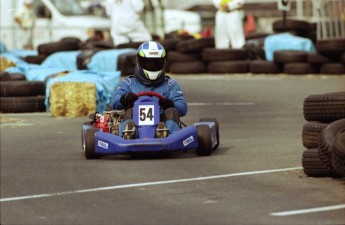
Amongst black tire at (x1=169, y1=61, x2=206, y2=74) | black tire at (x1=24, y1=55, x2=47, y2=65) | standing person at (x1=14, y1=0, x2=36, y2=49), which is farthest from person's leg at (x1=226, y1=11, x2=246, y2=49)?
standing person at (x1=14, y1=0, x2=36, y2=49)

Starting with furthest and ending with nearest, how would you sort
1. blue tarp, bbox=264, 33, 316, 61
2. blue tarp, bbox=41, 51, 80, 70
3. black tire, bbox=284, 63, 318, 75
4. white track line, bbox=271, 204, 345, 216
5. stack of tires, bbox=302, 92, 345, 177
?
blue tarp, bbox=264, 33, 316, 61, blue tarp, bbox=41, 51, 80, 70, black tire, bbox=284, 63, 318, 75, stack of tires, bbox=302, 92, 345, 177, white track line, bbox=271, 204, 345, 216

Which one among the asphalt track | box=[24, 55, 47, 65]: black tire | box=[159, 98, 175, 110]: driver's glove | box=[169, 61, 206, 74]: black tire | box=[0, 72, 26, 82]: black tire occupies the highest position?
box=[159, 98, 175, 110]: driver's glove

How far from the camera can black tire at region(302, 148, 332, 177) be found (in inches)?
384

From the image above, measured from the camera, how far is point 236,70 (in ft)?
80.4

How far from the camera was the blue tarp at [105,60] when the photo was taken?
76.8ft

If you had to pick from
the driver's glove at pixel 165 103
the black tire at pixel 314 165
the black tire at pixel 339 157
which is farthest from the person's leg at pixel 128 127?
the black tire at pixel 339 157

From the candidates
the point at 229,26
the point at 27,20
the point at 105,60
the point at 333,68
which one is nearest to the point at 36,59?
the point at 105,60

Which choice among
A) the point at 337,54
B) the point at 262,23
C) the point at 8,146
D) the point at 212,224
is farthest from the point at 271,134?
the point at 262,23

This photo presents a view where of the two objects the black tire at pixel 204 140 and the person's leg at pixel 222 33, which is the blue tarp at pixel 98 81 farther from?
the person's leg at pixel 222 33

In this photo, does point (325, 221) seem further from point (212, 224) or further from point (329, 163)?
point (329, 163)

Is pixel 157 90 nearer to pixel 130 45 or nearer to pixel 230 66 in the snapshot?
pixel 230 66

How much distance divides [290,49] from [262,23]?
1492cm

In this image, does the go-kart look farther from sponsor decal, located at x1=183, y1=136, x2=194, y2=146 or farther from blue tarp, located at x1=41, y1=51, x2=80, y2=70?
blue tarp, located at x1=41, y1=51, x2=80, y2=70

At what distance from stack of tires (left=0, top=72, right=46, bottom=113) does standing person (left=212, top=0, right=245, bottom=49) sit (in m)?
8.70
